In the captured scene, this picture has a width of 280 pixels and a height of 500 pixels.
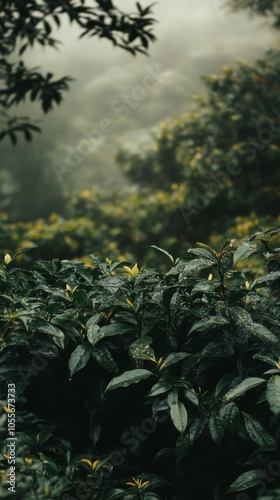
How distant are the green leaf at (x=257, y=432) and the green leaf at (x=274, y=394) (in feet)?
0.34

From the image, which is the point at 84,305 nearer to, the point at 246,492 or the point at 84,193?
the point at 246,492

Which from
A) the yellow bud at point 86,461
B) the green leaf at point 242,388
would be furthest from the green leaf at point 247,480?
the yellow bud at point 86,461

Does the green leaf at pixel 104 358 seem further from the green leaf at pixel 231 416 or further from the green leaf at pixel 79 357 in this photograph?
the green leaf at pixel 231 416

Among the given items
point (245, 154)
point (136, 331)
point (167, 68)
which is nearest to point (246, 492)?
point (136, 331)

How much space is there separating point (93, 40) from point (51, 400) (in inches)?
499

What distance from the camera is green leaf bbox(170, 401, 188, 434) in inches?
73.4

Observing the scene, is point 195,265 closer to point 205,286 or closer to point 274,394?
point 205,286

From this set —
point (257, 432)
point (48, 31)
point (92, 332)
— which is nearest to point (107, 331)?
point (92, 332)

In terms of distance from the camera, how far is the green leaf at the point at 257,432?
1835 mm

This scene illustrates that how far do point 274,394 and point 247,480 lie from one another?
0.88 feet

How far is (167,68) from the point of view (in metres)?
13.1

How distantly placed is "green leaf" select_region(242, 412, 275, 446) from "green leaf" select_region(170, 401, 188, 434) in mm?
175

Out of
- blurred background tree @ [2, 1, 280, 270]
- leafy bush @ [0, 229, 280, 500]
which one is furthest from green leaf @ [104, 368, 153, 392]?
blurred background tree @ [2, 1, 280, 270]

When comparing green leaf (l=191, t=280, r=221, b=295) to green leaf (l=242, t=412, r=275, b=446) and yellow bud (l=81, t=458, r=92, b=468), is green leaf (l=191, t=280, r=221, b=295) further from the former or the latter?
yellow bud (l=81, t=458, r=92, b=468)
